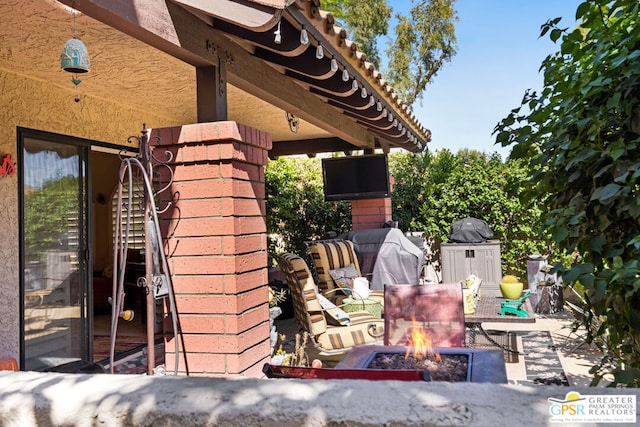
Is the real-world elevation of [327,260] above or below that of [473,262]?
above

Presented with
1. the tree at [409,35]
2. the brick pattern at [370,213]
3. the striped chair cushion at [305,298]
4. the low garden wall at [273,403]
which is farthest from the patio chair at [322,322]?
the tree at [409,35]

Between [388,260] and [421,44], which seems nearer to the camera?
[388,260]

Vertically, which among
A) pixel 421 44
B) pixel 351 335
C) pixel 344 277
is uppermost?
pixel 421 44

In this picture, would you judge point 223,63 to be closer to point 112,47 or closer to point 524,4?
point 112,47

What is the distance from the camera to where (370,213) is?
852 cm

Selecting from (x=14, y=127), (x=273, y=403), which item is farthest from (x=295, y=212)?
(x=273, y=403)

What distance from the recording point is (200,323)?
9.75 feet

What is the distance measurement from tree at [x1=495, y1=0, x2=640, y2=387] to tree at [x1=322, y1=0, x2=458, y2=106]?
18440 mm

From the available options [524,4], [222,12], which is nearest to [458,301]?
[222,12]

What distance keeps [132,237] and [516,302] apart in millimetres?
6200

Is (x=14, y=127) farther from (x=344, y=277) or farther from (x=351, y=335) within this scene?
(x=344, y=277)

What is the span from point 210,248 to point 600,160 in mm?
1985

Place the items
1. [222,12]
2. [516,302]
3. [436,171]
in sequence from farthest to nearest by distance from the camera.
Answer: [436,171], [516,302], [222,12]

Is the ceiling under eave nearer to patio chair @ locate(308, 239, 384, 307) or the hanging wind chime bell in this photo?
the hanging wind chime bell
